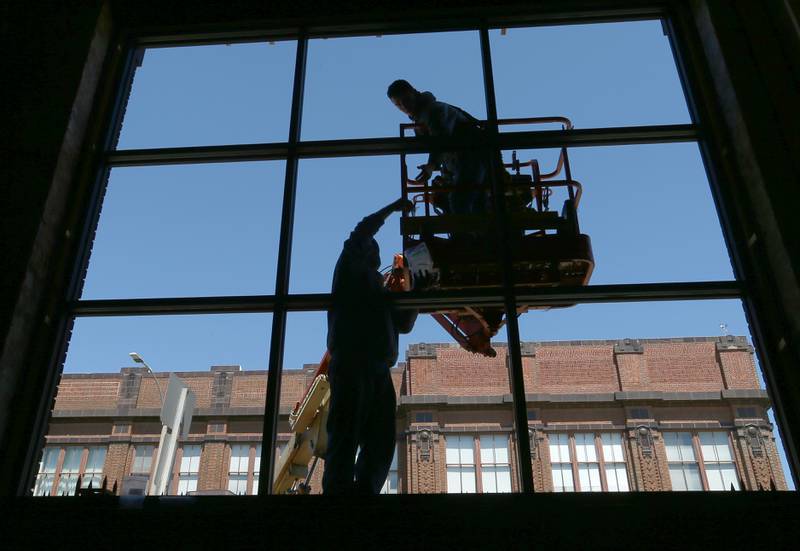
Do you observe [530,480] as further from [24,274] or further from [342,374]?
[24,274]

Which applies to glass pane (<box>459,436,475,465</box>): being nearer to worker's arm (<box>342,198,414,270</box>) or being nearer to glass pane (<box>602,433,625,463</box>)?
glass pane (<box>602,433,625,463</box>)

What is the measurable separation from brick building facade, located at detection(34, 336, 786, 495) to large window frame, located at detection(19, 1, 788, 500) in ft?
34.4

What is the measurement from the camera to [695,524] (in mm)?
2324

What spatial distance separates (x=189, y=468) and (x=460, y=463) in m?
6.74

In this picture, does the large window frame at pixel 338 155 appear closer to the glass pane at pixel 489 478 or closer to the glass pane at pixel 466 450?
the glass pane at pixel 489 478

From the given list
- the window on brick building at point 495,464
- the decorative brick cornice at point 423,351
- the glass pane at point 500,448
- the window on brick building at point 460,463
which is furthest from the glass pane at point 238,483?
the decorative brick cornice at point 423,351

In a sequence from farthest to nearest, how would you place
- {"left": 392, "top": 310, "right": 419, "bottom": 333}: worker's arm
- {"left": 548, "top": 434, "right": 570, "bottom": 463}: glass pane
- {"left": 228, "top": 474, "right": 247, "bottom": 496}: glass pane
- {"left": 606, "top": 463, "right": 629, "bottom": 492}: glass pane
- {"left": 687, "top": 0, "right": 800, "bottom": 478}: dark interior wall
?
{"left": 606, "top": 463, "right": 629, "bottom": 492}: glass pane
{"left": 548, "top": 434, "right": 570, "bottom": 463}: glass pane
{"left": 228, "top": 474, "right": 247, "bottom": 496}: glass pane
{"left": 392, "top": 310, "right": 419, "bottom": 333}: worker's arm
{"left": 687, "top": 0, "right": 800, "bottom": 478}: dark interior wall

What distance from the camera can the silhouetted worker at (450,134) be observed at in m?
3.64

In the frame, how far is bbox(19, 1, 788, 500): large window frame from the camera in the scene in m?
2.91

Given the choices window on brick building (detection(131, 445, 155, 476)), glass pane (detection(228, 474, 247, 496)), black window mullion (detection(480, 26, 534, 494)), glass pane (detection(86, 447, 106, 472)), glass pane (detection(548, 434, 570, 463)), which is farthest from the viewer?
glass pane (detection(548, 434, 570, 463))

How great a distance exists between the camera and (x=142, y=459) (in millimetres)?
15547

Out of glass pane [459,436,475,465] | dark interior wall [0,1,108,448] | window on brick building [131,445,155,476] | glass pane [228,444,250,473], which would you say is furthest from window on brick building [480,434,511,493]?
dark interior wall [0,1,108,448]

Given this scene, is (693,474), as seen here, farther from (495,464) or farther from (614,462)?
(495,464)

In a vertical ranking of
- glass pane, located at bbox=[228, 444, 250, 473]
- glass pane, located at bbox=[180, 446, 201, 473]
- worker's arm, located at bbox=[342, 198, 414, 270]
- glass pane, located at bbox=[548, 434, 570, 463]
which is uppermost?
glass pane, located at bbox=[548, 434, 570, 463]
